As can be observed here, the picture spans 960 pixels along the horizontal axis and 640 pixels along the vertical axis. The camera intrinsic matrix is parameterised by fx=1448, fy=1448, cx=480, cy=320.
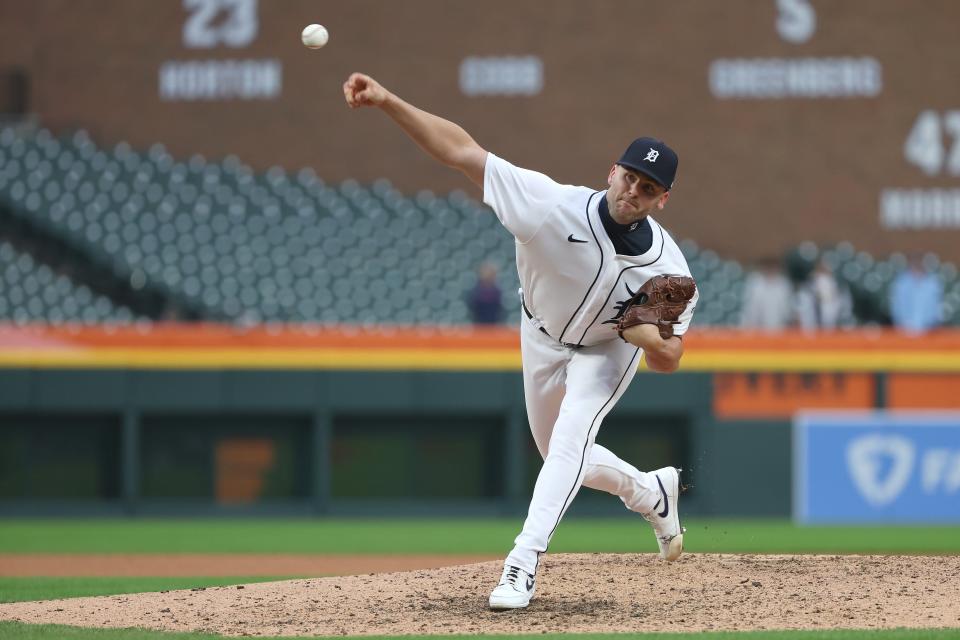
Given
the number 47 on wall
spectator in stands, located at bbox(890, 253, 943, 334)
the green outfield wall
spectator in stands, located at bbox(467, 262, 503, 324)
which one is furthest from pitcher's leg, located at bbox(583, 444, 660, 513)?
the number 47 on wall

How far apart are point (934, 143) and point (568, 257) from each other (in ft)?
36.2

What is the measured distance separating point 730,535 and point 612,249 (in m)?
5.08

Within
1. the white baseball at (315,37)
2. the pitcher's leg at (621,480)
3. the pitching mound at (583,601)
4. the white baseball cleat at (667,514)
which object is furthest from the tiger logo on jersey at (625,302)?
the white baseball at (315,37)

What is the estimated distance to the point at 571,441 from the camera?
529cm

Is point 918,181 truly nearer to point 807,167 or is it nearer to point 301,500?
point 807,167

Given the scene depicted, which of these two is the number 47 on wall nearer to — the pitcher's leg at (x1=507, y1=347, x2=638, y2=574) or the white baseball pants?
the white baseball pants

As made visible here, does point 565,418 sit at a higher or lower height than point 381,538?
higher

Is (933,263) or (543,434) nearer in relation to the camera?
(543,434)

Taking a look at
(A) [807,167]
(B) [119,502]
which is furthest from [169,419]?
(A) [807,167]

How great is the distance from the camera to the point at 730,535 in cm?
982

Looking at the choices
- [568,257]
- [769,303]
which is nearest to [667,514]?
[568,257]

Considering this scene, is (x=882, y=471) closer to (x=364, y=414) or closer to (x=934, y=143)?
(x=364, y=414)

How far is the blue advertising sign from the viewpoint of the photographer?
11.4 meters

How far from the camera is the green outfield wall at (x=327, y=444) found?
37.1 feet
